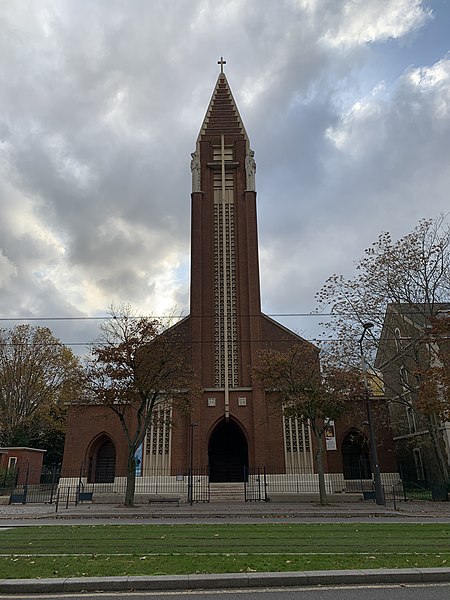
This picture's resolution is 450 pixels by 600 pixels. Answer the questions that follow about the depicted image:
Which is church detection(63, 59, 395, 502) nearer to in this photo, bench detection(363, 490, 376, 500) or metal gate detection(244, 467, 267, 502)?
metal gate detection(244, 467, 267, 502)

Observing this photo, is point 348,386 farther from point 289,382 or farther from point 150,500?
point 150,500

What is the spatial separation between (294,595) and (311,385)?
62.0ft

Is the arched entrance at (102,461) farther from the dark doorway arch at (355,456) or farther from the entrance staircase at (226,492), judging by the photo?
the dark doorway arch at (355,456)

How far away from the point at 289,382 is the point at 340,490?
37.8ft

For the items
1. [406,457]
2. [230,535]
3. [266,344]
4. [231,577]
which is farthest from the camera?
[406,457]

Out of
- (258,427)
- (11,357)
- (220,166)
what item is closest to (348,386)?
(258,427)

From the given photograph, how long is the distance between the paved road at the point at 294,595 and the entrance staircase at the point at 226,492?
72.9ft

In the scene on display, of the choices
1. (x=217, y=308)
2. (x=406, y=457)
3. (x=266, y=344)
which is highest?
(x=217, y=308)

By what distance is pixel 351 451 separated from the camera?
37781 mm

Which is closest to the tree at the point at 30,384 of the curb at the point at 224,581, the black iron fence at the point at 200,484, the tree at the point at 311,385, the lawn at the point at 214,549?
the black iron fence at the point at 200,484

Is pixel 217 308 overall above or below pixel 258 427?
above

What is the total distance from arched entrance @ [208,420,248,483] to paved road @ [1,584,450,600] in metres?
29.0

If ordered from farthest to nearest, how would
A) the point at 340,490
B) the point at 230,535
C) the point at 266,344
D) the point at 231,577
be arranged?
the point at 266,344 → the point at 340,490 → the point at 230,535 → the point at 231,577

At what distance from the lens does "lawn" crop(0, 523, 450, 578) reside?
827 centimetres
